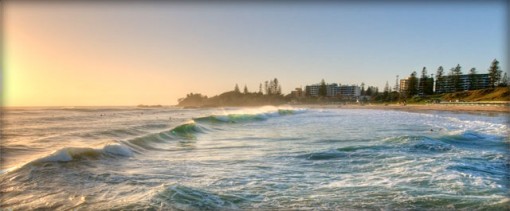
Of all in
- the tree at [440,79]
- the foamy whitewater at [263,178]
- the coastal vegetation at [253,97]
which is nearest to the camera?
the foamy whitewater at [263,178]

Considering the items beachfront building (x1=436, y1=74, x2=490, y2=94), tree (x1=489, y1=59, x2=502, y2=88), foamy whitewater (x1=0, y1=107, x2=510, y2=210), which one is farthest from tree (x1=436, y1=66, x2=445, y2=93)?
foamy whitewater (x1=0, y1=107, x2=510, y2=210)

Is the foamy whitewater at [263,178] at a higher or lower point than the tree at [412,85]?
lower

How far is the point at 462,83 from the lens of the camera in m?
107

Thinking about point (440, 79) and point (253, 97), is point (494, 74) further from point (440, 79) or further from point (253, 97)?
point (253, 97)

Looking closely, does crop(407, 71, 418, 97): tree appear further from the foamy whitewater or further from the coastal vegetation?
the foamy whitewater

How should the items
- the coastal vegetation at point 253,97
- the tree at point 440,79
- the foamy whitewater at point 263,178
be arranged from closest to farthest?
the foamy whitewater at point 263,178 < the tree at point 440,79 < the coastal vegetation at point 253,97

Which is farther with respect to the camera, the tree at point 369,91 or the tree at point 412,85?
the tree at point 369,91

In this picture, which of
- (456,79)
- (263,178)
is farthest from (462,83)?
(263,178)

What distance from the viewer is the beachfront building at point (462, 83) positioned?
104688 millimetres

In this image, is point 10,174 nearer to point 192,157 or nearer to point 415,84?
point 192,157

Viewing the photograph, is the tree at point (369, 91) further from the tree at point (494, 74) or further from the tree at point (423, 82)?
the tree at point (494, 74)

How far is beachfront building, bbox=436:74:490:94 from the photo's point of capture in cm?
10469

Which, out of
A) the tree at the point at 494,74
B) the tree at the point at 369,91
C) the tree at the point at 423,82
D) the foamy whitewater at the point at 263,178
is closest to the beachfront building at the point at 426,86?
the tree at the point at 423,82

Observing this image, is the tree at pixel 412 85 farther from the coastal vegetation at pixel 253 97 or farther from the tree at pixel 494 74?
the coastal vegetation at pixel 253 97
